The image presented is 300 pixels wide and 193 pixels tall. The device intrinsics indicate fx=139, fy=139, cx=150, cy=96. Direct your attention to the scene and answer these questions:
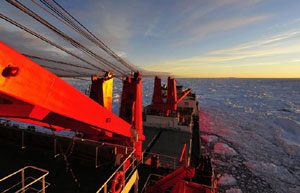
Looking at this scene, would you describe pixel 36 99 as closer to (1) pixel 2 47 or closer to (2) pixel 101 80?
(1) pixel 2 47

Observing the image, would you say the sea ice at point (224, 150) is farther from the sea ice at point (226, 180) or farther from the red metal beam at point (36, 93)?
the red metal beam at point (36, 93)

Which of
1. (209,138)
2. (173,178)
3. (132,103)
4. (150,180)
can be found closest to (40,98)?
(173,178)

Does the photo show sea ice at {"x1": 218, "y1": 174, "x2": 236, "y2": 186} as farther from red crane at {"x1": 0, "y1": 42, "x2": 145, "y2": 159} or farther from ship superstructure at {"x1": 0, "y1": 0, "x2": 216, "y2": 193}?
red crane at {"x1": 0, "y1": 42, "x2": 145, "y2": 159}

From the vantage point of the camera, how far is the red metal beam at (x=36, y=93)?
A: 6.65ft

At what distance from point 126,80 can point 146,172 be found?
248 inches

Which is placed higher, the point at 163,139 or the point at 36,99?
the point at 36,99

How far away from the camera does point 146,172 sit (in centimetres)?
880

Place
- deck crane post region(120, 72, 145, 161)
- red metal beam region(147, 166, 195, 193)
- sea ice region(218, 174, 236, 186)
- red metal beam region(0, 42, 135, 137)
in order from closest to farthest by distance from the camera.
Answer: red metal beam region(0, 42, 135, 137) < red metal beam region(147, 166, 195, 193) < deck crane post region(120, 72, 145, 161) < sea ice region(218, 174, 236, 186)

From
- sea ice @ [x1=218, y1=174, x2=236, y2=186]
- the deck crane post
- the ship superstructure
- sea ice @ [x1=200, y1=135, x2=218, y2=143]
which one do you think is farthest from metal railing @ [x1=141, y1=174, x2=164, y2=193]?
sea ice @ [x1=200, y1=135, x2=218, y2=143]

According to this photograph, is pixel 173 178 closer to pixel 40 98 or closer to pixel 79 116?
pixel 79 116

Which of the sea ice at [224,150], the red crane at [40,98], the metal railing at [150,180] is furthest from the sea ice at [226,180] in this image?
the red crane at [40,98]

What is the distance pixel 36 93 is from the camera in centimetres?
242

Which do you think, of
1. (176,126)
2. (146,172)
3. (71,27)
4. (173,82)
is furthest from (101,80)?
(176,126)

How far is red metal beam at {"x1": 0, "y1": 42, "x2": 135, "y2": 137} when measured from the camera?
2.03 m
